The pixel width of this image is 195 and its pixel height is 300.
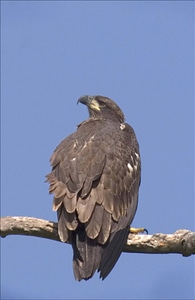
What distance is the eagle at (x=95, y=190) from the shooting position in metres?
7.66

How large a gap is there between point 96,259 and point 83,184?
789 mm

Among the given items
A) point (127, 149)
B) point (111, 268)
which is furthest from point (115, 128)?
point (111, 268)

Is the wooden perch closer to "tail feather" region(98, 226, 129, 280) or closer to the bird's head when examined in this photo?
"tail feather" region(98, 226, 129, 280)

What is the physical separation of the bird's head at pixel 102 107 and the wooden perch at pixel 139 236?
Result: 2.59 metres

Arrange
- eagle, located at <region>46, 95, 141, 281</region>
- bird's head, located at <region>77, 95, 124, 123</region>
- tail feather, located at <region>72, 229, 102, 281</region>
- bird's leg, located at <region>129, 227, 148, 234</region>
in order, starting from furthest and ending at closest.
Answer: bird's head, located at <region>77, 95, 124, 123</region>, bird's leg, located at <region>129, 227, 148, 234</region>, eagle, located at <region>46, 95, 141, 281</region>, tail feather, located at <region>72, 229, 102, 281</region>

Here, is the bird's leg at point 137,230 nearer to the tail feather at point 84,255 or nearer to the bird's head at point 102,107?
the tail feather at point 84,255

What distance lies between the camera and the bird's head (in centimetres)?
999

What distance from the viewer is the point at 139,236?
300 inches

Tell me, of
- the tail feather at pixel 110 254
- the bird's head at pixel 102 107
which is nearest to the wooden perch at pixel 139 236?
the tail feather at pixel 110 254

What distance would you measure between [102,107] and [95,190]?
7.44ft

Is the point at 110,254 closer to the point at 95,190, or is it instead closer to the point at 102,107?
the point at 95,190

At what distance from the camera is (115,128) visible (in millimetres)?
9109

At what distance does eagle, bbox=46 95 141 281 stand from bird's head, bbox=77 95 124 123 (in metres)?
0.61

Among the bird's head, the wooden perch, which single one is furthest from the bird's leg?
the bird's head
